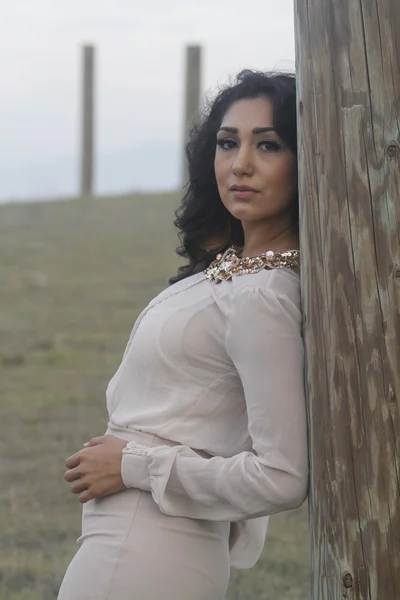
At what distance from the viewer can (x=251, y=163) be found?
7.54 feet

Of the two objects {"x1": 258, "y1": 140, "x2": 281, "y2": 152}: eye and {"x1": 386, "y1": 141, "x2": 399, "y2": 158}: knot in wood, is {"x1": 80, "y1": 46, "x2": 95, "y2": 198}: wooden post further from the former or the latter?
{"x1": 386, "y1": 141, "x2": 399, "y2": 158}: knot in wood

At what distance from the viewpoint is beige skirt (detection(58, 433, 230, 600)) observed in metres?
2.19

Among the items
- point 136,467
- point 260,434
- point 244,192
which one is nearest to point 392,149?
point 244,192

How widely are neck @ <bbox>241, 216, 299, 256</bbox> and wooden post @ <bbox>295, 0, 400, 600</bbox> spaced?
0.27 meters

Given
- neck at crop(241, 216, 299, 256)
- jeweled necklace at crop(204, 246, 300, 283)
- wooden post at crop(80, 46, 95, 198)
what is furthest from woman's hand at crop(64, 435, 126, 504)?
wooden post at crop(80, 46, 95, 198)

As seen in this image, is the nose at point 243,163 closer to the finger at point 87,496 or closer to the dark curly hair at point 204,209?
the dark curly hair at point 204,209

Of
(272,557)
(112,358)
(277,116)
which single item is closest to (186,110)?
(112,358)

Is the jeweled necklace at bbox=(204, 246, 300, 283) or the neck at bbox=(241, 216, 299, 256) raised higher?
the neck at bbox=(241, 216, 299, 256)

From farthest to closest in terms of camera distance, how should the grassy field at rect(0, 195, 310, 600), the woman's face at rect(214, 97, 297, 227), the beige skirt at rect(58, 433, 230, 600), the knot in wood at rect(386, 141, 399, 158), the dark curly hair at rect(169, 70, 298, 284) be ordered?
the grassy field at rect(0, 195, 310, 600), the dark curly hair at rect(169, 70, 298, 284), the woman's face at rect(214, 97, 297, 227), the beige skirt at rect(58, 433, 230, 600), the knot in wood at rect(386, 141, 399, 158)

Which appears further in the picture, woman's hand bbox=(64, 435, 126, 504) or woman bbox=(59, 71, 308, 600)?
Result: woman's hand bbox=(64, 435, 126, 504)

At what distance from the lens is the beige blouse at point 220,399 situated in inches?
82.8

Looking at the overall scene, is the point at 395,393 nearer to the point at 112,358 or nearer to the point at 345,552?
the point at 345,552

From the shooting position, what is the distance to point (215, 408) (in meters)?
2.27

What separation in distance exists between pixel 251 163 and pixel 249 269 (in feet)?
Answer: 0.75
